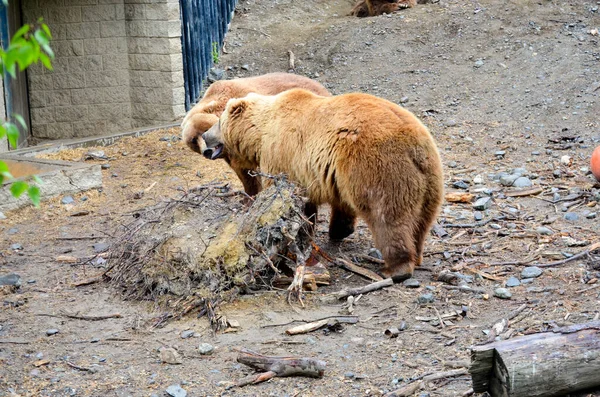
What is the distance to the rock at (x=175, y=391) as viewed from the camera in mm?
4844

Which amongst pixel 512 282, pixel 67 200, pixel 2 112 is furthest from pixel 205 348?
pixel 2 112

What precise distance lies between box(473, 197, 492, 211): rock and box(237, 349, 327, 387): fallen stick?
396cm

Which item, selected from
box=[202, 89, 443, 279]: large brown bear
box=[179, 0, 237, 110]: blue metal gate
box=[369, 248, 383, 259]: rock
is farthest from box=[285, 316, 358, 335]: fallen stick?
box=[179, 0, 237, 110]: blue metal gate

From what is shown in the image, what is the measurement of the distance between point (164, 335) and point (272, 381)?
114 centimetres

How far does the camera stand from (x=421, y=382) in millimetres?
4754

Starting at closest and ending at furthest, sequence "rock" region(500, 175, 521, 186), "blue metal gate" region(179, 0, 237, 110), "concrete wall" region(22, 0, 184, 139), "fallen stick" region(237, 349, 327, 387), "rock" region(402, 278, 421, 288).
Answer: "fallen stick" region(237, 349, 327, 387)
"rock" region(402, 278, 421, 288)
"rock" region(500, 175, 521, 186)
"concrete wall" region(22, 0, 184, 139)
"blue metal gate" region(179, 0, 237, 110)

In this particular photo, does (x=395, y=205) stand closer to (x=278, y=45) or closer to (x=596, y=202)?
(x=596, y=202)

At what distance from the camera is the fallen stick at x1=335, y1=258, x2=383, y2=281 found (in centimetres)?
667

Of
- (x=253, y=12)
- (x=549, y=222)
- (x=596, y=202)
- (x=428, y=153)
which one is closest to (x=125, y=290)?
(x=428, y=153)

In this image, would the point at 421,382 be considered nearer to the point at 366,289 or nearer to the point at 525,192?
the point at 366,289

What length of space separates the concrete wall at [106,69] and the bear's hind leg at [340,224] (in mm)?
6344

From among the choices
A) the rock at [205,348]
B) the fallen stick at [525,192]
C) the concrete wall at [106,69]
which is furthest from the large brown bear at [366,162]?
the concrete wall at [106,69]

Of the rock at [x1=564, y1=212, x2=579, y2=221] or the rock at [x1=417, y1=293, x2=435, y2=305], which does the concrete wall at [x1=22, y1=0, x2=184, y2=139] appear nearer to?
the rock at [x1=564, y1=212, x2=579, y2=221]

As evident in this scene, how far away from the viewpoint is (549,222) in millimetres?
7832
